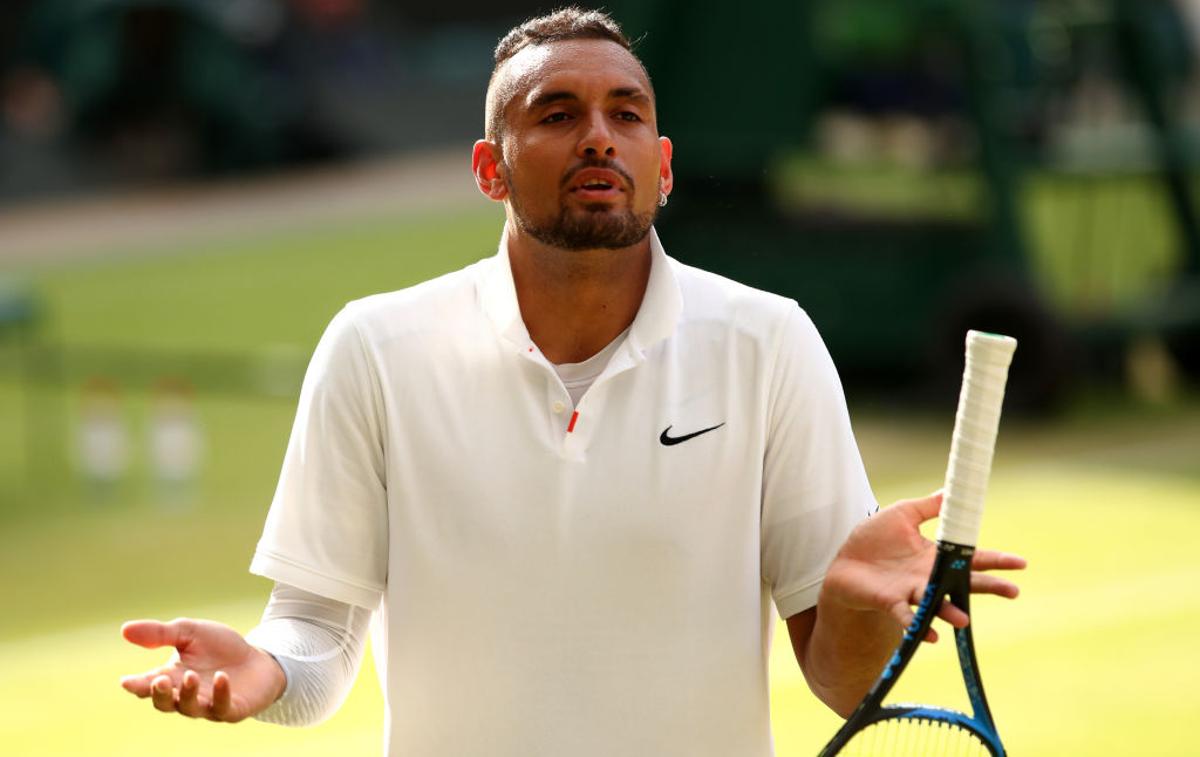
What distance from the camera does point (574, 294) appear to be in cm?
299

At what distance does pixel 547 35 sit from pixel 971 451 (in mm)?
857

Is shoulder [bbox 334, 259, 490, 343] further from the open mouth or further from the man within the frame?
the open mouth

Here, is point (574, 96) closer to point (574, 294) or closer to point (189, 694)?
point (574, 294)

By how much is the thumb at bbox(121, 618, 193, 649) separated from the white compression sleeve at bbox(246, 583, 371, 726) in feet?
0.46

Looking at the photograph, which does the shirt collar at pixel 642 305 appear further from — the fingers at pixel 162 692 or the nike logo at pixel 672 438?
the fingers at pixel 162 692

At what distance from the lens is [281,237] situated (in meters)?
19.1

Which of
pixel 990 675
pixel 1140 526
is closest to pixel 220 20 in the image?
pixel 1140 526

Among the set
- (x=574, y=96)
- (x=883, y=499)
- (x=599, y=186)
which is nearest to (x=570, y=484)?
(x=599, y=186)

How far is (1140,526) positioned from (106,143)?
580 inches

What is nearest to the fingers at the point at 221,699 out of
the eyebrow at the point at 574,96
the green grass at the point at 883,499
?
the eyebrow at the point at 574,96

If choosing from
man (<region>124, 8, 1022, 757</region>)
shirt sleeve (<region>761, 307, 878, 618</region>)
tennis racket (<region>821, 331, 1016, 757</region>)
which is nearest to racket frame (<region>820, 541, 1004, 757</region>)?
tennis racket (<region>821, 331, 1016, 757</region>)

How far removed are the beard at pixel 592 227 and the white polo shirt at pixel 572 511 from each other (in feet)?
0.39

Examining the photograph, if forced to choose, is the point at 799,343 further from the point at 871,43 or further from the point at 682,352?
the point at 871,43

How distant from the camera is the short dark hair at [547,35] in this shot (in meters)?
2.97
